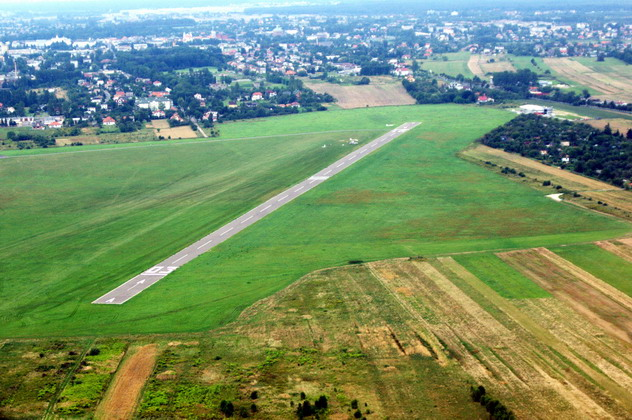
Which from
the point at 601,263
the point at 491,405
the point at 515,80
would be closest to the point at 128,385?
the point at 491,405

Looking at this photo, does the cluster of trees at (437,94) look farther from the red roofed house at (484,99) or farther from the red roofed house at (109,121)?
the red roofed house at (109,121)

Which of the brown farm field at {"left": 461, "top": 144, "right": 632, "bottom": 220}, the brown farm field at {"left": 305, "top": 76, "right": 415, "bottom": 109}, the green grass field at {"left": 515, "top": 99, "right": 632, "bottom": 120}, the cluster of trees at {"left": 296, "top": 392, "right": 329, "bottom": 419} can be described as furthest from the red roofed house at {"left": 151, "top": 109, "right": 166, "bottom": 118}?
the cluster of trees at {"left": 296, "top": 392, "right": 329, "bottom": 419}

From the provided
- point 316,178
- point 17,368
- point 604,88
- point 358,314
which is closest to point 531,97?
point 604,88

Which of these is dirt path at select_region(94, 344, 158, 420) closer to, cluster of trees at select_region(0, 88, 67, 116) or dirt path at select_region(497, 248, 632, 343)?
dirt path at select_region(497, 248, 632, 343)

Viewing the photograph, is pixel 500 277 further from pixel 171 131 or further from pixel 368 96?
pixel 368 96

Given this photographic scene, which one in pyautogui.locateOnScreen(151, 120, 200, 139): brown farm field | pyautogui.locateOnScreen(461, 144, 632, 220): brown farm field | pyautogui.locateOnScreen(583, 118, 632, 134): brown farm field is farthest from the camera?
pyautogui.locateOnScreen(151, 120, 200, 139): brown farm field

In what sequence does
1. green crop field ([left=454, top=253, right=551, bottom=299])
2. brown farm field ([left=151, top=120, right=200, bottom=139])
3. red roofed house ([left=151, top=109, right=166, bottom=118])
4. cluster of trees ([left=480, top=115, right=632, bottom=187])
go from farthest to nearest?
red roofed house ([left=151, top=109, right=166, bottom=118]) < brown farm field ([left=151, top=120, right=200, bottom=139]) < cluster of trees ([left=480, top=115, right=632, bottom=187]) < green crop field ([left=454, top=253, right=551, bottom=299])

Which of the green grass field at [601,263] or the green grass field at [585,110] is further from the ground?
the green grass field at [601,263]

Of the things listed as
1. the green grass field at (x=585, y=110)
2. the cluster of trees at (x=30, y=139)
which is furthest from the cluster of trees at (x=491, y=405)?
the green grass field at (x=585, y=110)
